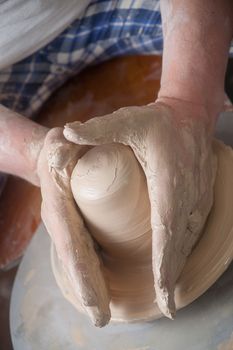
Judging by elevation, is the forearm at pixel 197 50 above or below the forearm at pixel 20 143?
above

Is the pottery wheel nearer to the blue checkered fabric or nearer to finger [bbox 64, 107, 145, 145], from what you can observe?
finger [bbox 64, 107, 145, 145]

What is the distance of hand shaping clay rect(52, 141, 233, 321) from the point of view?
3.40 feet

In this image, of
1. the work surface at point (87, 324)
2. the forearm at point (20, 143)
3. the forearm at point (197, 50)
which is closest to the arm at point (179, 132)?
the forearm at point (197, 50)

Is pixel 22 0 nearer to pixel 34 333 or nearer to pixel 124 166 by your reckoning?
pixel 124 166

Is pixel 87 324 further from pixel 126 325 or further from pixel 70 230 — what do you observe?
pixel 70 230

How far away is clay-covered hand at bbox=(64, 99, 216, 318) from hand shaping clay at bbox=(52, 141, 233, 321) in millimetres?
27

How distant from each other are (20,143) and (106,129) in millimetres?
362

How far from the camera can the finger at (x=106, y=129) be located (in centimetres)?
99

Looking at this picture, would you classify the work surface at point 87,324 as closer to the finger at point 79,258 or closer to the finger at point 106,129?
the finger at point 79,258

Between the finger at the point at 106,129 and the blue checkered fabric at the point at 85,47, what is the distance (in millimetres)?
642

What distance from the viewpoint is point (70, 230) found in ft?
3.58

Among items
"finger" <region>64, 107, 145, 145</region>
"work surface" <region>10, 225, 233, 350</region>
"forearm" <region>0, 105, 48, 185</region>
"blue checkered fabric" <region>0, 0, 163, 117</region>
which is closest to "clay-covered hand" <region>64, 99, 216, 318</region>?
"finger" <region>64, 107, 145, 145</region>

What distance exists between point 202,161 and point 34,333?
0.51 metres

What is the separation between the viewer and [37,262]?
1400 mm
